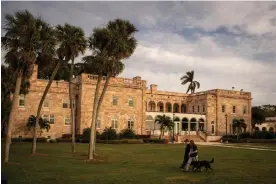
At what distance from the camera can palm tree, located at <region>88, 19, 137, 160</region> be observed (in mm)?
21391

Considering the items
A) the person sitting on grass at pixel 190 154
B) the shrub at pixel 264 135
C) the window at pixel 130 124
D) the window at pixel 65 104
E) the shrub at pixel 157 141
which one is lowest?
the shrub at pixel 157 141

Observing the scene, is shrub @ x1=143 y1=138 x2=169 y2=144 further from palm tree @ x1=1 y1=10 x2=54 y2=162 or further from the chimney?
palm tree @ x1=1 y1=10 x2=54 y2=162

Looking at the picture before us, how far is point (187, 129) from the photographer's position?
57.4m

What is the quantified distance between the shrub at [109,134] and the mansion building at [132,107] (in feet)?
10.8

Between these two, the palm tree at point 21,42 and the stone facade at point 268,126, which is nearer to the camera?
the palm tree at point 21,42

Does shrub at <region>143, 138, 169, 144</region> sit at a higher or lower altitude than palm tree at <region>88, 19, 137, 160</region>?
lower

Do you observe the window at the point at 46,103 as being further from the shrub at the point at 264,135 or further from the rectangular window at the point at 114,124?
the shrub at the point at 264,135

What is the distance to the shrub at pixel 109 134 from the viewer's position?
43369 mm

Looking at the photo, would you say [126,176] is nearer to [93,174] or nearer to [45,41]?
[93,174]

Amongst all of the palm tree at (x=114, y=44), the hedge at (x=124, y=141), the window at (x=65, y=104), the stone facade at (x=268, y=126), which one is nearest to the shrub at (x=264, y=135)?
the hedge at (x=124, y=141)

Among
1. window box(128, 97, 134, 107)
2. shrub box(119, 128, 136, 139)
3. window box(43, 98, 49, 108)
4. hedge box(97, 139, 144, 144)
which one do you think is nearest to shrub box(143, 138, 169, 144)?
hedge box(97, 139, 144, 144)

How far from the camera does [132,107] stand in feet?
163

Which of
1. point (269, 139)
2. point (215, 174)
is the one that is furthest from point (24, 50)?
point (269, 139)

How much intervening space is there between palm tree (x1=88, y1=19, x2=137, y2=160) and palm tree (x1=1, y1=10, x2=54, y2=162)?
12.7 feet
